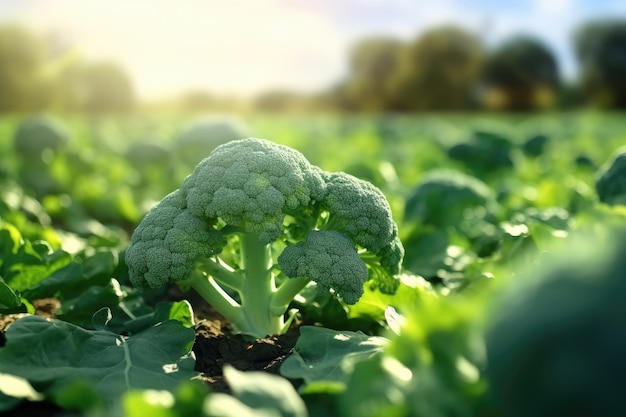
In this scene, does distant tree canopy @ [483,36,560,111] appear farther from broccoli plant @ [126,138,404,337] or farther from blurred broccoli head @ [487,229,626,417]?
blurred broccoli head @ [487,229,626,417]

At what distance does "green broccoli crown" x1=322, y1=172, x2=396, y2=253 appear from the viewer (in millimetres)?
2686

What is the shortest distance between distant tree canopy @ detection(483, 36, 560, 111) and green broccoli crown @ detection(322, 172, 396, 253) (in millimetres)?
65958

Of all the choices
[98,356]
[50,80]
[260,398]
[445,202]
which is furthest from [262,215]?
[50,80]

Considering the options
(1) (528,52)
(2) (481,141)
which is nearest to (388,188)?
(2) (481,141)

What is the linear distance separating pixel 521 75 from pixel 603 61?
805 centimetres

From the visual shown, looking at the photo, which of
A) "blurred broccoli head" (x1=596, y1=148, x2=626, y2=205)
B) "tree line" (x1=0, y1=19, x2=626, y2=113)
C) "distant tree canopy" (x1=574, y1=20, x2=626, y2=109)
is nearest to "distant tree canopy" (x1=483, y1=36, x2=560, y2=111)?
"tree line" (x1=0, y1=19, x2=626, y2=113)

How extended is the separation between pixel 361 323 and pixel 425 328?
1.46 metres

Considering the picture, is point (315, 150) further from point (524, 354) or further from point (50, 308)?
point (524, 354)

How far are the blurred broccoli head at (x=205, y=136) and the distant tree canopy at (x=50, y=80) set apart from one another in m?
27.7

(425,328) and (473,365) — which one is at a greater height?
(425,328)

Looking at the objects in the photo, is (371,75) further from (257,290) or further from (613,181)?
(257,290)

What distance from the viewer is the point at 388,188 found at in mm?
6316

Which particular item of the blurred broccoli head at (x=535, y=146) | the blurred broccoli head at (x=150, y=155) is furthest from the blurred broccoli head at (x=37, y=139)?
the blurred broccoli head at (x=535, y=146)

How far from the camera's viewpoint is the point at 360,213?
2.69 metres
